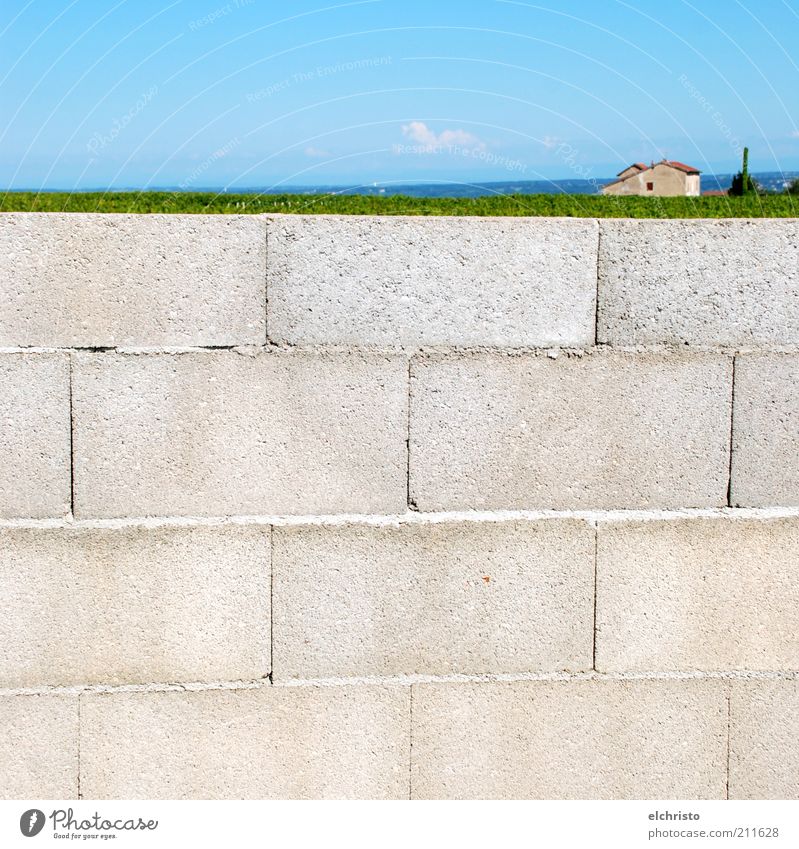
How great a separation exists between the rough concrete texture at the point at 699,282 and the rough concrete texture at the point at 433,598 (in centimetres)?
76

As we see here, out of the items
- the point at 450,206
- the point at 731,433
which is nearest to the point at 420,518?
the point at 731,433

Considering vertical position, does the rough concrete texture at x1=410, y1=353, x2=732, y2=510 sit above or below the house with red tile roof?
below

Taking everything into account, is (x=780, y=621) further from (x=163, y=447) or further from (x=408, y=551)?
(x=163, y=447)

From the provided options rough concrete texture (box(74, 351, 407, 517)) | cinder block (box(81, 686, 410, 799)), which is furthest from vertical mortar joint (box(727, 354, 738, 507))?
cinder block (box(81, 686, 410, 799))

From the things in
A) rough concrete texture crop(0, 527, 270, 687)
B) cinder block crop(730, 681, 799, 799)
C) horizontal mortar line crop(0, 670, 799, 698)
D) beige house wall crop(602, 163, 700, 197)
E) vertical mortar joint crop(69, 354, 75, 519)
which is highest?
beige house wall crop(602, 163, 700, 197)

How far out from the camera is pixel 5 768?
3449 mm

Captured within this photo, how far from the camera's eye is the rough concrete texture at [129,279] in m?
3.23

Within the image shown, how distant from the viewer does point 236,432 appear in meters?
3.30

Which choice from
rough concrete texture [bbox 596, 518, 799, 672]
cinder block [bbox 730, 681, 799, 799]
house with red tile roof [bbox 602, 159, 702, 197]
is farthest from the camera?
house with red tile roof [bbox 602, 159, 702, 197]

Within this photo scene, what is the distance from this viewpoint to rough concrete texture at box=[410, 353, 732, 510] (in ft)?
11.0

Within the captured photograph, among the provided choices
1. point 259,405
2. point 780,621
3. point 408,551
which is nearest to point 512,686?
point 408,551

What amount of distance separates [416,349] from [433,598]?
875mm

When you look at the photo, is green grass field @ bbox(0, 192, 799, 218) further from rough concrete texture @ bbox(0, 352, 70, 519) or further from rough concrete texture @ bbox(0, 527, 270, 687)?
rough concrete texture @ bbox(0, 527, 270, 687)

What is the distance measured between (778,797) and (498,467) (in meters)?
1.66
